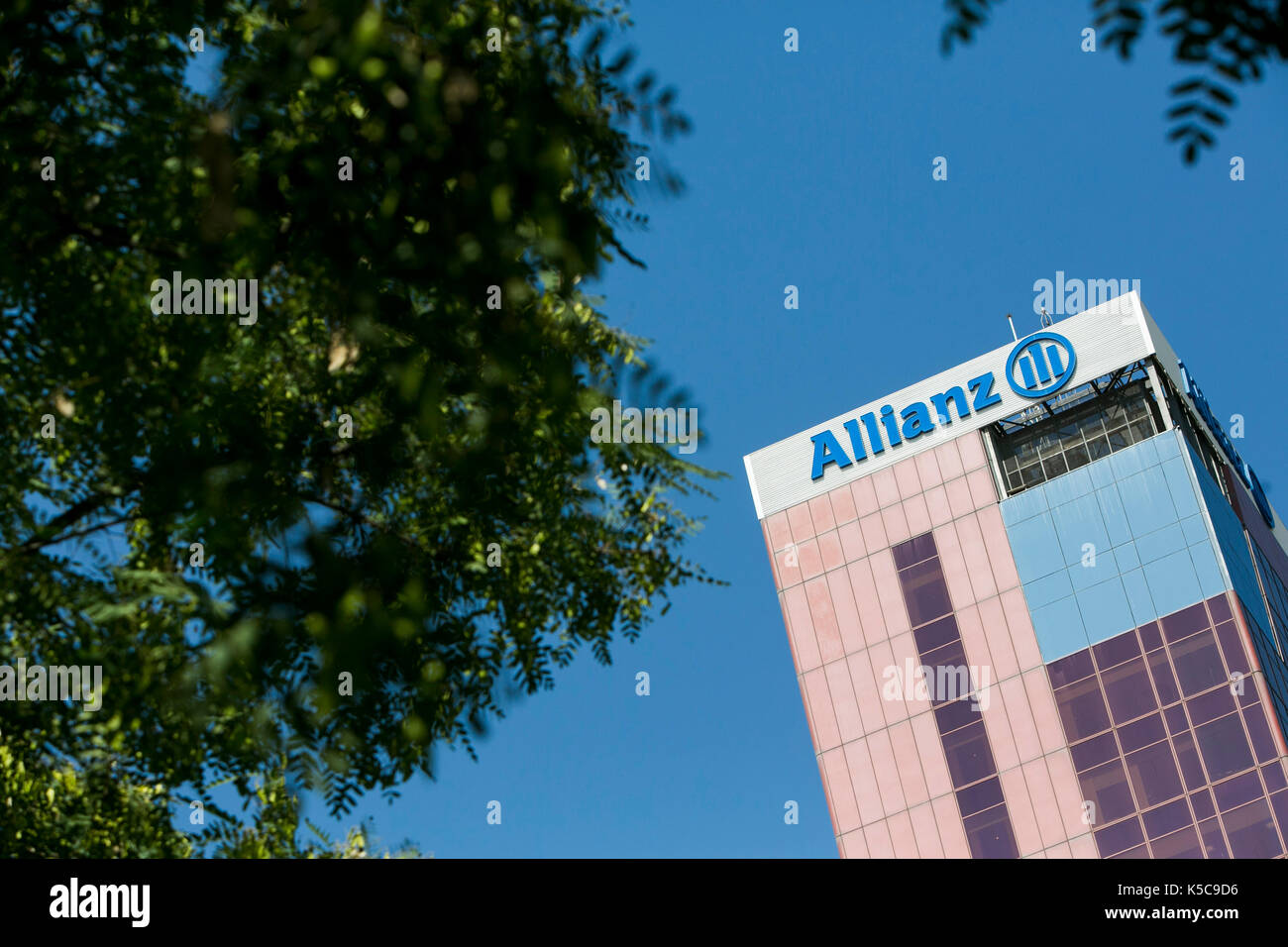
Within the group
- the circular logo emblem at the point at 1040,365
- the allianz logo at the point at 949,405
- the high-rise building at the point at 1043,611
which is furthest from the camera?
the allianz logo at the point at 949,405

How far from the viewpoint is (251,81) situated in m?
4.68

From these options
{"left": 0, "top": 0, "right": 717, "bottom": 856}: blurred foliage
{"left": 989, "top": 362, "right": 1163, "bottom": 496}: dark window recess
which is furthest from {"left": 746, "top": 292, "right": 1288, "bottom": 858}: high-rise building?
{"left": 0, "top": 0, "right": 717, "bottom": 856}: blurred foliage

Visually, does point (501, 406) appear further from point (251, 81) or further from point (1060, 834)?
point (1060, 834)

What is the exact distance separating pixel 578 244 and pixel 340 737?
2.72m

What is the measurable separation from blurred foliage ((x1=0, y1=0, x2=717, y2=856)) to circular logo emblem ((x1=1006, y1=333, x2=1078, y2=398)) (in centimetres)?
4616

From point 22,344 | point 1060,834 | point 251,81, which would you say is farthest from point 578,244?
point 1060,834

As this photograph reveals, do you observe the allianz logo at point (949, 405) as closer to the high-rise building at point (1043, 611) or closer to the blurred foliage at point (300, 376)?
the high-rise building at point (1043, 611)

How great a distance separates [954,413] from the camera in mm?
55062

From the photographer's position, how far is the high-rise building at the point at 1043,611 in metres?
46.0

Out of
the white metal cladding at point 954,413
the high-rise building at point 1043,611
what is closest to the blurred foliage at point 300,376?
the high-rise building at point 1043,611

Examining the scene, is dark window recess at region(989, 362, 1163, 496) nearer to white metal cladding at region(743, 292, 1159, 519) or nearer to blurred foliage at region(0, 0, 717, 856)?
white metal cladding at region(743, 292, 1159, 519)

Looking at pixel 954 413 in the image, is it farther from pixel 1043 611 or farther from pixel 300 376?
pixel 300 376

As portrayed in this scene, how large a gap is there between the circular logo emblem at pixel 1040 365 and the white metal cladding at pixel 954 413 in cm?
26

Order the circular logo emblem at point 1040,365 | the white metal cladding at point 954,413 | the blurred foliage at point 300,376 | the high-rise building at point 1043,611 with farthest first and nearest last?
1. the circular logo emblem at point 1040,365
2. the white metal cladding at point 954,413
3. the high-rise building at point 1043,611
4. the blurred foliage at point 300,376
